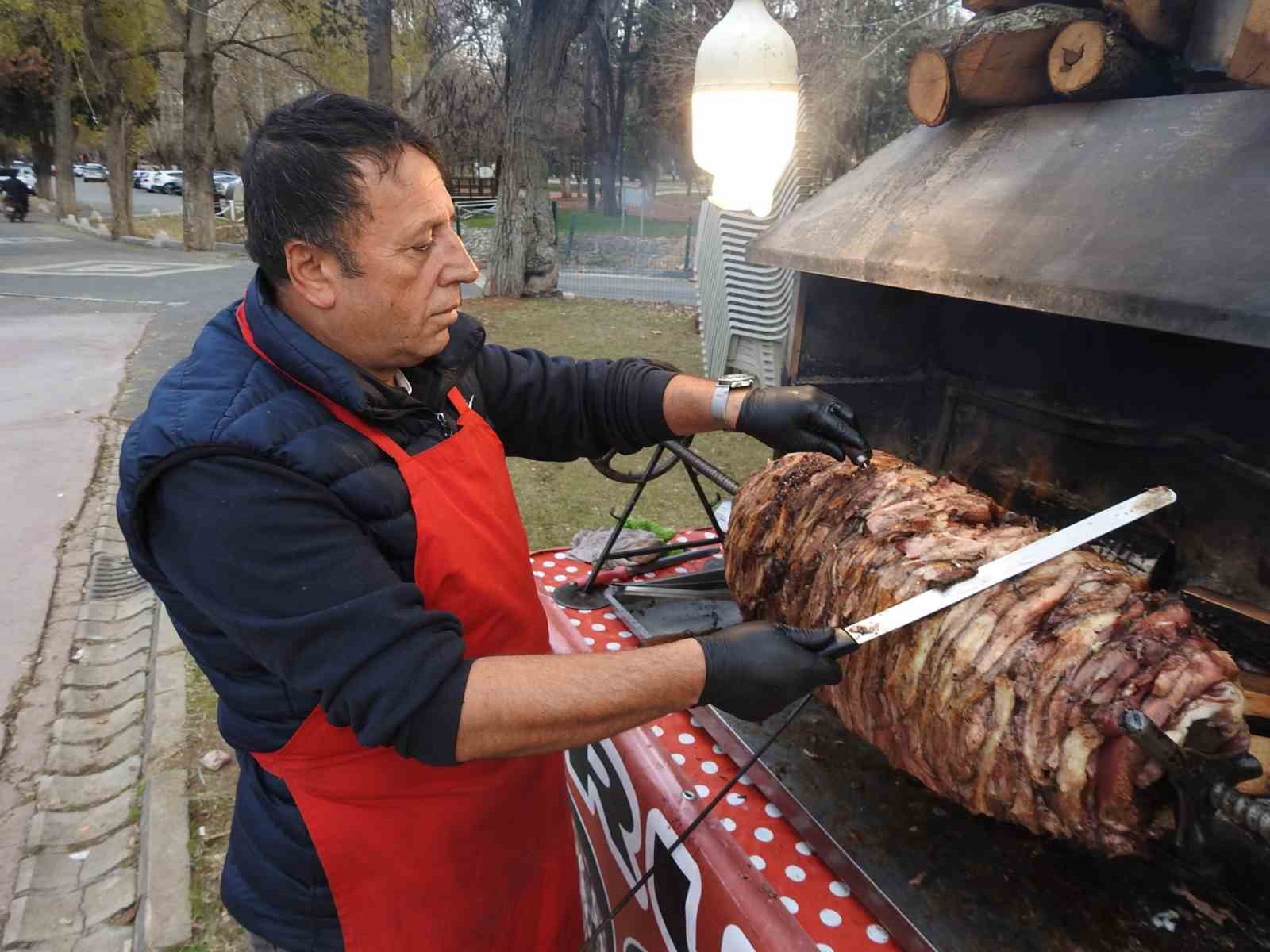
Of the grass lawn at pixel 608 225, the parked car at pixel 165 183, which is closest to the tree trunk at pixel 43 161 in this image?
the parked car at pixel 165 183

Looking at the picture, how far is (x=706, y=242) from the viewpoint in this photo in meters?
8.51

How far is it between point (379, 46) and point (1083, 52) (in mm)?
14664

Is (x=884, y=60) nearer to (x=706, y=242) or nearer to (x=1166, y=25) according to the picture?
(x=706, y=242)

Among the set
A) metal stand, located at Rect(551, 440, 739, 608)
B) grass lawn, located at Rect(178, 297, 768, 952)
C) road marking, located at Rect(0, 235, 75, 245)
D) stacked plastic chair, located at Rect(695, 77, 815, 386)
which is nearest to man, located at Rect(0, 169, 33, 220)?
road marking, located at Rect(0, 235, 75, 245)

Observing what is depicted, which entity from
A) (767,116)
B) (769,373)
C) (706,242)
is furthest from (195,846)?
(706,242)

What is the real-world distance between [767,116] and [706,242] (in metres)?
6.30

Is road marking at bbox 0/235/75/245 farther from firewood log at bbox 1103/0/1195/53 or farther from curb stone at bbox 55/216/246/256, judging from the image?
firewood log at bbox 1103/0/1195/53

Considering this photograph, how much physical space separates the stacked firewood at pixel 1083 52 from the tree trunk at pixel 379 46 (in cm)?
1394

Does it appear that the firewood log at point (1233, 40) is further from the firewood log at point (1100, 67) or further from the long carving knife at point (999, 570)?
the long carving knife at point (999, 570)

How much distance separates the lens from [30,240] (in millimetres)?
21766

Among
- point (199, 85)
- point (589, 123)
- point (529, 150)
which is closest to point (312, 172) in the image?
point (529, 150)

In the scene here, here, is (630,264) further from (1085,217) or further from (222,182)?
(222,182)

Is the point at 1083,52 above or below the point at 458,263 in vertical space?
above

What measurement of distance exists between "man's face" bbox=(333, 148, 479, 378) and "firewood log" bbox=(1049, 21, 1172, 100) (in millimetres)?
1590
